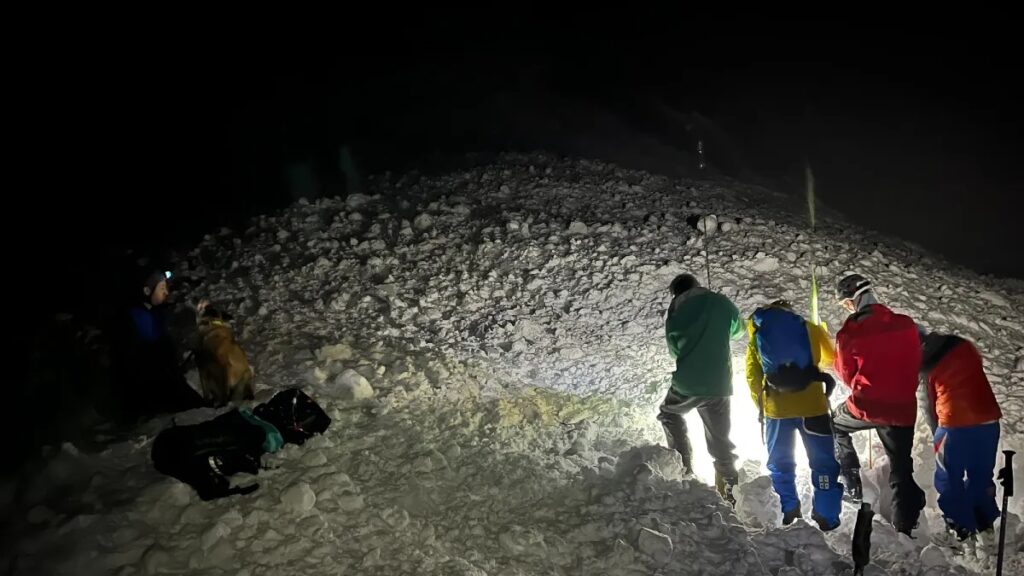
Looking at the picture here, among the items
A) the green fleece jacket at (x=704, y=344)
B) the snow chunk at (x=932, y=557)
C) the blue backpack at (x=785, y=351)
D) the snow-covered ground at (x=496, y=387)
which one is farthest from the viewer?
the green fleece jacket at (x=704, y=344)

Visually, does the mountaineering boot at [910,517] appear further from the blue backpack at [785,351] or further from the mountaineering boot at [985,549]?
the blue backpack at [785,351]

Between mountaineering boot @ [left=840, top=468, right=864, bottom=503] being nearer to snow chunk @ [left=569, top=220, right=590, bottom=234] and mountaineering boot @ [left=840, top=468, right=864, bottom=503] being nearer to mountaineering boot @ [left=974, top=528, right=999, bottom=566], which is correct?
mountaineering boot @ [left=974, top=528, right=999, bottom=566]

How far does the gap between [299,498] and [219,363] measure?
1.61 metres

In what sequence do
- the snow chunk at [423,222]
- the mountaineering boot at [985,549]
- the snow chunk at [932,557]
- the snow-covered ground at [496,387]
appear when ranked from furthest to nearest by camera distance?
the snow chunk at [423,222], the mountaineering boot at [985,549], the snow chunk at [932,557], the snow-covered ground at [496,387]

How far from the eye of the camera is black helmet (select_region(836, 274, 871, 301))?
5.10 metres

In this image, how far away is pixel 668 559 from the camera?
13.6 ft

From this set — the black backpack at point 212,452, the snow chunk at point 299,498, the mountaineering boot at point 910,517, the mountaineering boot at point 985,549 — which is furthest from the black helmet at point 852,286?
the black backpack at point 212,452

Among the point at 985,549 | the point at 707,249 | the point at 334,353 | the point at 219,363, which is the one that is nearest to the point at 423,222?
the point at 334,353

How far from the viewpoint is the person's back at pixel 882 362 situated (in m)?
4.84

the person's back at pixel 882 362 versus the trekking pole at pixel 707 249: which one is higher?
the trekking pole at pixel 707 249

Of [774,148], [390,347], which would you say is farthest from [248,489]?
[774,148]

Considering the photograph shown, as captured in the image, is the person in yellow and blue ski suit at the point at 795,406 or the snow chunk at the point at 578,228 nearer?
the person in yellow and blue ski suit at the point at 795,406

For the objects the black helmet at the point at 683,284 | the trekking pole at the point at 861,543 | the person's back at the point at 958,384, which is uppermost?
the black helmet at the point at 683,284

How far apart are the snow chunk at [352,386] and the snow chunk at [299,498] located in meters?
1.44
